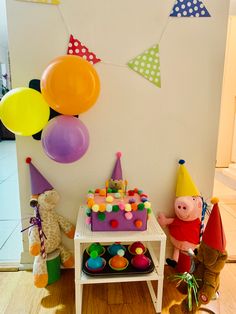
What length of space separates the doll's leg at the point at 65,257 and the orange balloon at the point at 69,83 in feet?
2.68

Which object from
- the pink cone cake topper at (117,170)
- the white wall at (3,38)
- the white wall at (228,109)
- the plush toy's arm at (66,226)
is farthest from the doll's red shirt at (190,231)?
the white wall at (3,38)

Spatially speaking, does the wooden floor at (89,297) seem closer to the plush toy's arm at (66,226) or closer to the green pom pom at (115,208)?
the plush toy's arm at (66,226)

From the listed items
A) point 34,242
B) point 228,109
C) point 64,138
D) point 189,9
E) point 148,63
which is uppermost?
point 189,9

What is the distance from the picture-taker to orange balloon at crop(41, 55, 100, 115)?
102 cm

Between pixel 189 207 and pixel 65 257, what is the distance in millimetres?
759

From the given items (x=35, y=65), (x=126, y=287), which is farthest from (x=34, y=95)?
(x=126, y=287)

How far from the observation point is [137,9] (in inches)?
49.5

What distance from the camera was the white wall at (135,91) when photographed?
4.08 ft

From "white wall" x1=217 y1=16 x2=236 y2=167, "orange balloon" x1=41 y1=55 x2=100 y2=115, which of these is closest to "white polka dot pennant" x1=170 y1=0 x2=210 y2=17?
"orange balloon" x1=41 y1=55 x2=100 y2=115

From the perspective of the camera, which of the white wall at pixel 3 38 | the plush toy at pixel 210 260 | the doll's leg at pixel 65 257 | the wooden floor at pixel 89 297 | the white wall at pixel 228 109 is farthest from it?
the white wall at pixel 3 38

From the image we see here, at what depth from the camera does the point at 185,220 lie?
→ 137 centimetres

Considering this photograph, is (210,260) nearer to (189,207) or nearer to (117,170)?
(189,207)

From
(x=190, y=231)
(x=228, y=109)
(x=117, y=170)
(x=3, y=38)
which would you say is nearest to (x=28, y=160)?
(x=117, y=170)

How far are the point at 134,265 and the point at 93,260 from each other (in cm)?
21
